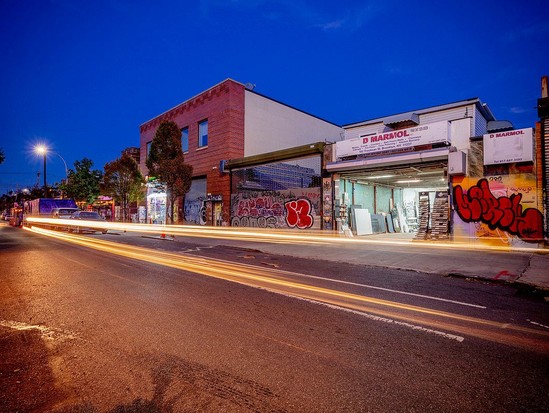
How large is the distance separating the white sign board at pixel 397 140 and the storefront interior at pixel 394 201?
1139 millimetres

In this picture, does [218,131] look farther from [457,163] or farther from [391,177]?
[457,163]

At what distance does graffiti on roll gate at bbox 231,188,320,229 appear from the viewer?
19875mm

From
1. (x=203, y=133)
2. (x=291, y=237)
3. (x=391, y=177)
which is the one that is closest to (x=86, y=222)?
(x=203, y=133)

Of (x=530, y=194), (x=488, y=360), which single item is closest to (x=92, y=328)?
(x=488, y=360)

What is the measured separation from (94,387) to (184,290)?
11.4 feet

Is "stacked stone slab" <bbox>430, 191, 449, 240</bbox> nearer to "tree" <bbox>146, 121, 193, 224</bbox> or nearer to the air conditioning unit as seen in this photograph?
the air conditioning unit

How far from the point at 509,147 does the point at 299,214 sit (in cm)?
1140

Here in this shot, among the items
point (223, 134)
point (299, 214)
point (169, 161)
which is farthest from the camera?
point (223, 134)

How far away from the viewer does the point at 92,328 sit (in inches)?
174

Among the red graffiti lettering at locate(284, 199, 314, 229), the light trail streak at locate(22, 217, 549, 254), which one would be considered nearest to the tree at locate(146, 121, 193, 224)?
the light trail streak at locate(22, 217, 549, 254)

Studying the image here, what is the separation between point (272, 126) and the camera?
89.6ft

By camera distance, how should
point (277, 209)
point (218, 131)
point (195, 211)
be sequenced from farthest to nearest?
point (195, 211) → point (218, 131) → point (277, 209)

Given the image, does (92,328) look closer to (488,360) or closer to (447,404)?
(447,404)

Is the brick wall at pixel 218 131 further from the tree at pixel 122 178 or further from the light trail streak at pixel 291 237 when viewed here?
the tree at pixel 122 178
